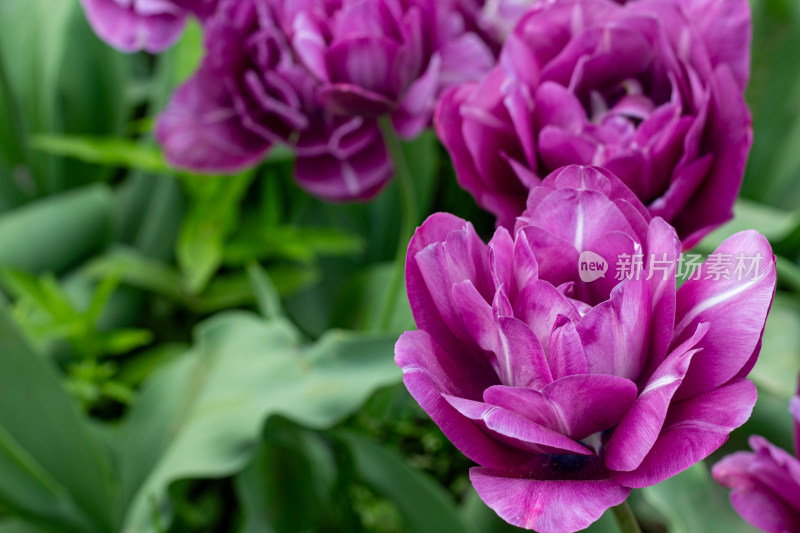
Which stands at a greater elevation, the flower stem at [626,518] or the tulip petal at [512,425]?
the tulip petal at [512,425]

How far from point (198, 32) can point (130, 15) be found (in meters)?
0.25

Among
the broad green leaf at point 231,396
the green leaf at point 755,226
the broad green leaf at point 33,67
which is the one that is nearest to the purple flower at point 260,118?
the broad green leaf at point 231,396

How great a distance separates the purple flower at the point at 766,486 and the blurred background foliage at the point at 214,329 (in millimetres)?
129

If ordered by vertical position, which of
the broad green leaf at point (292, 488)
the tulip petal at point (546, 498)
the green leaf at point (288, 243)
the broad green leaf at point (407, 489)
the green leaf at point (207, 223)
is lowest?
the broad green leaf at point (292, 488)

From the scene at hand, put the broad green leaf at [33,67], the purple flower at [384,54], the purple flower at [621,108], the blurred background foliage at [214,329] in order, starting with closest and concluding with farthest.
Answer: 1. the purple flower at [621,108]
2. the purple flower at [384,54]
3. the blurred background foliage at [214,329]
4. the broad green leaf at [33,67]

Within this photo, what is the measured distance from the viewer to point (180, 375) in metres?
0.59

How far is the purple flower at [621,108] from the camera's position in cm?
27

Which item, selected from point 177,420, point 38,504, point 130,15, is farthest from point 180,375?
point 130,15

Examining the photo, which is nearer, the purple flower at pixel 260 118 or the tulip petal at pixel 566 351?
the tulip petal at pixel 566 351

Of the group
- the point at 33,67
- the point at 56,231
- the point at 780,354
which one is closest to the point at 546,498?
the point at 780,354

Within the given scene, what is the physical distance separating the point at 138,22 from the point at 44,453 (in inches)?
13.0

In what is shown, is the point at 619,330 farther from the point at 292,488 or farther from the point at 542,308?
the point at 292,488

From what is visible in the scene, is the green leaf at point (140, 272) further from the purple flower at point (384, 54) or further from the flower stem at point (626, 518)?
the flower stem at point (626, 518)

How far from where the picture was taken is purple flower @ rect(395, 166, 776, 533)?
17cm
